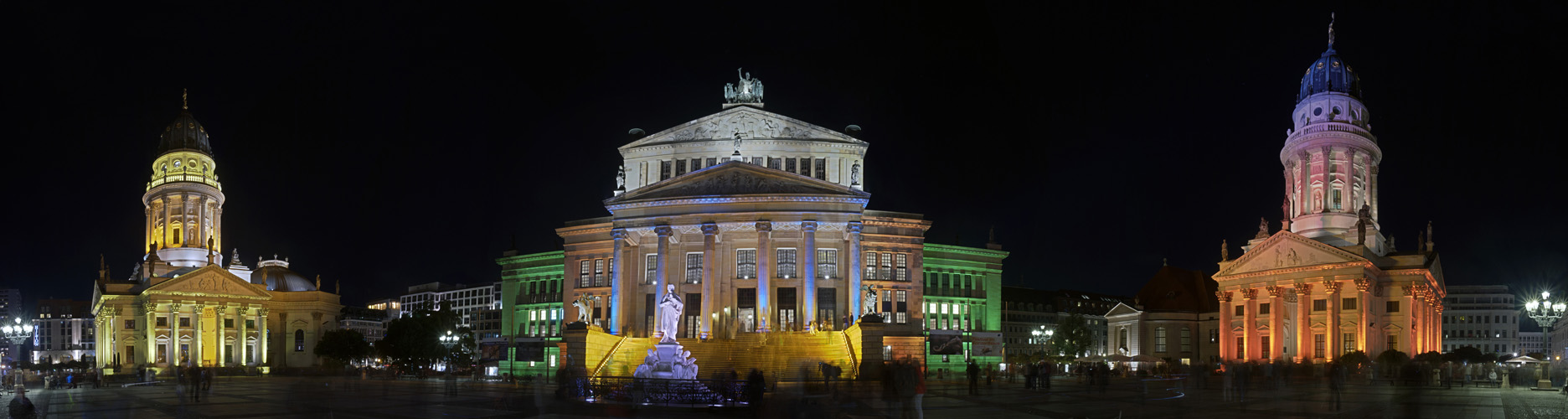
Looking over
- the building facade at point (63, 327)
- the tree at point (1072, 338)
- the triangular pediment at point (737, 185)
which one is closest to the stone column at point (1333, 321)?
the tree at point (1072, 338)

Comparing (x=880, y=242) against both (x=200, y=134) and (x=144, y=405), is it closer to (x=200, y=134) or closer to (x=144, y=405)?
(x=144, y=405)

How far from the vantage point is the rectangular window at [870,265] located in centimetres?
7712

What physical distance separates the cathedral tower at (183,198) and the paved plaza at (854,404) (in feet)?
177

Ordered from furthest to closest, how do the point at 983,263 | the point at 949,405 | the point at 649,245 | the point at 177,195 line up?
the point at 177,195 → the point at 983,263 → the point at 649,245 → the point at 949,405

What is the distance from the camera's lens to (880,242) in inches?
3054

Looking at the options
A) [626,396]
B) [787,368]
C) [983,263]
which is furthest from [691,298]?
[626,396]

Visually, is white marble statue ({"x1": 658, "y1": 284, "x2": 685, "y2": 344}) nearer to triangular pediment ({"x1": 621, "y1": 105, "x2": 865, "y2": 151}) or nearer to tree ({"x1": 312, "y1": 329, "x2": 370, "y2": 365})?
triangular pediment ({"x1": 621, "y1": 105, "x2": 865, "y2": 151})

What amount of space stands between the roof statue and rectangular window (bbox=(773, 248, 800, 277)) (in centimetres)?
1136

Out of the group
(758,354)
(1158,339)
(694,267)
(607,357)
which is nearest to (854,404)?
(758,354)

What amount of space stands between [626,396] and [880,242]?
135 feet

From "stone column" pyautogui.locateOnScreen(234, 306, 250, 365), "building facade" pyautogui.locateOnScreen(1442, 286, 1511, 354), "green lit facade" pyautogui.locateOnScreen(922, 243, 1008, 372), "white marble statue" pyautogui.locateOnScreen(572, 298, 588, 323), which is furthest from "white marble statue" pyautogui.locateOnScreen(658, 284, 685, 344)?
"building facade" pyautogui.locateOnScreen(1442, 286, 1511, 354)

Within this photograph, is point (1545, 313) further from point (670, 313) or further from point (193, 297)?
point (193, 297)

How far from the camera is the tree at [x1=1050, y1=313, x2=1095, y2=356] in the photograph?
333ft

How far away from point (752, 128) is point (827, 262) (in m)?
10.8
